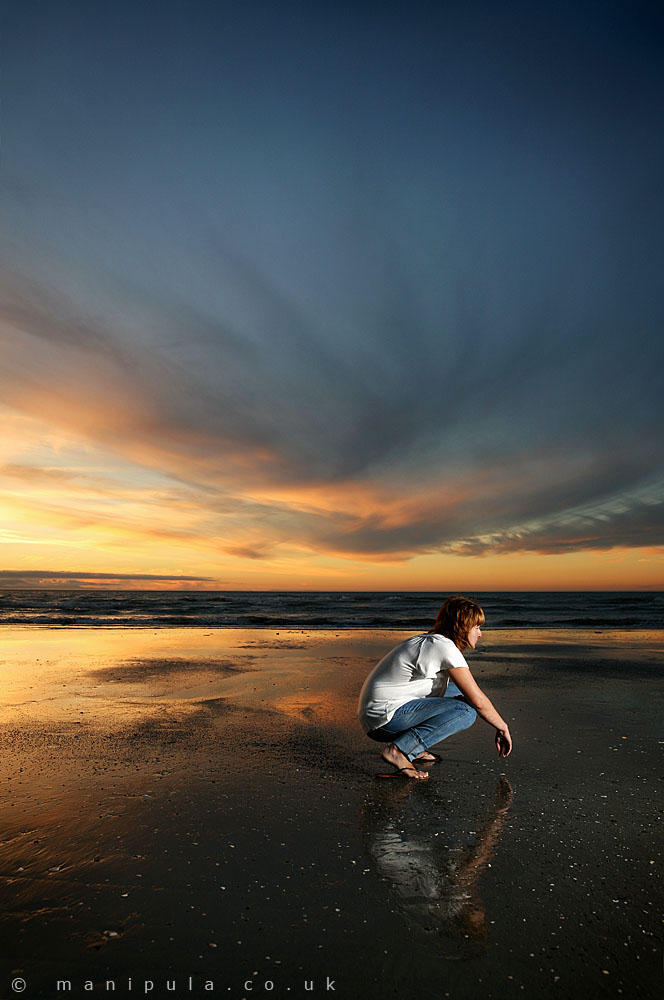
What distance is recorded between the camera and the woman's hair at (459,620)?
14.5ft

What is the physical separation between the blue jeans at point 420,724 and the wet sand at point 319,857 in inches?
11.7

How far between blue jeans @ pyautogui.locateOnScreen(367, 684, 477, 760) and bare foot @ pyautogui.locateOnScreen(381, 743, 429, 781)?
51 millimetres

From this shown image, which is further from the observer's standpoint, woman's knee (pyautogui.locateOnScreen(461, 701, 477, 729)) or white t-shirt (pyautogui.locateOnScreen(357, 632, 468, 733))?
woman's knee (pyautogui.locateOnScreen(461, 701, 477, 729))

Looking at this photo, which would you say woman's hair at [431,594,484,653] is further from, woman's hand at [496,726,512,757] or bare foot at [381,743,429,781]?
bare foot at [381,743,429,781]

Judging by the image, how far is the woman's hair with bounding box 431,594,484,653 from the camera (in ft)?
14.5

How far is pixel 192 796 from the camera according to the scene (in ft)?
13.1

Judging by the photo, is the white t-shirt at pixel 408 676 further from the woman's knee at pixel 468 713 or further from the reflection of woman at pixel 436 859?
the reflection of woman at pixel 436 859

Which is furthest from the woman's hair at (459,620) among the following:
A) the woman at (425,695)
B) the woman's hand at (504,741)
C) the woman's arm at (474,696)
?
the woman's hand at (504,741)

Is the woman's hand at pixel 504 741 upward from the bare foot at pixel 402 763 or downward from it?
upward

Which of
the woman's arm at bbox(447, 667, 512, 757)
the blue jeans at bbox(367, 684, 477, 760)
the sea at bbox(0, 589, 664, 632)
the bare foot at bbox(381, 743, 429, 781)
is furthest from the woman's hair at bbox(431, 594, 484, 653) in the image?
the sea at bbox(0, 589, 664, 632)

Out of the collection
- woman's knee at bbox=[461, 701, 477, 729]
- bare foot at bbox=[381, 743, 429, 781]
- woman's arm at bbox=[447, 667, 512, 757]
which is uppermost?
woman's arm at bbox=[447, 667, 512, 757]

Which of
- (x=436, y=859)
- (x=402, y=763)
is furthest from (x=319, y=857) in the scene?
(x=402, y=763)

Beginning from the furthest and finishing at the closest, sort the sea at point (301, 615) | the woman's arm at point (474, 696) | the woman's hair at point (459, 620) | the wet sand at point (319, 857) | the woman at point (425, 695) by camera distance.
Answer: the sea at point (301, 615)
the woman's hair at point (459, 620)
the woman at point (425, 695)
the woman's arm at point (474, 696)
the wet sand at point (319, 857)

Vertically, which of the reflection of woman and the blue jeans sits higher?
the blue jeans
